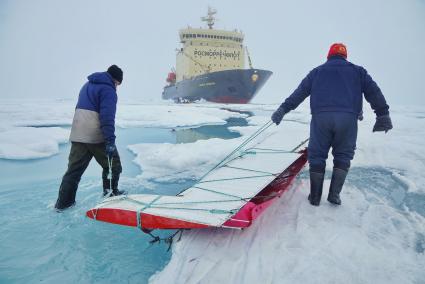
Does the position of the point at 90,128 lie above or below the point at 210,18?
below

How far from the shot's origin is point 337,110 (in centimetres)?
244

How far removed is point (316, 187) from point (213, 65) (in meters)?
26.0

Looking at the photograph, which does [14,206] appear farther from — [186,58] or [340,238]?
[186,58]

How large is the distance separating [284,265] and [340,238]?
1.91 ft

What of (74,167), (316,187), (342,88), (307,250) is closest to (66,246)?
(74,167)

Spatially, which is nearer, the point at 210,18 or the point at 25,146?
the point at 25,146

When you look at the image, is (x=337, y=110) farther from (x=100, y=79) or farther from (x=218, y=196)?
(x=100, y=79)

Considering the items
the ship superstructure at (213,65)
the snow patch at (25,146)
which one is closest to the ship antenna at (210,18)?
the ship superstructure at (213,65)

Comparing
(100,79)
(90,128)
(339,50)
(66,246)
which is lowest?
(66,246)

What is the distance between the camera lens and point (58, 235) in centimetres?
251

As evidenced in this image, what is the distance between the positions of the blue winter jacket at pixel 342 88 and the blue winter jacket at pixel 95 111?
2.14 metres

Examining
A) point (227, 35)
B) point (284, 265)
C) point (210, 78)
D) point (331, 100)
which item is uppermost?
point (227, 35)

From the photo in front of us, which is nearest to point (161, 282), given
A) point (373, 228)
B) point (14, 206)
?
point (373, 228)

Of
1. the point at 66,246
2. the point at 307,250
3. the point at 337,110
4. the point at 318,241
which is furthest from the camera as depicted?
the point at 337,110
